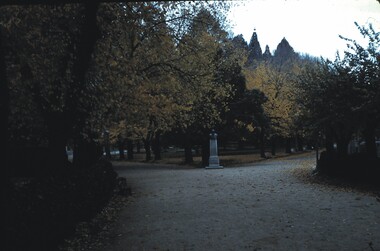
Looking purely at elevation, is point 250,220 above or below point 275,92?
below

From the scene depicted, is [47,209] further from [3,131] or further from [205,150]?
[205,150]

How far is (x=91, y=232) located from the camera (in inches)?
289

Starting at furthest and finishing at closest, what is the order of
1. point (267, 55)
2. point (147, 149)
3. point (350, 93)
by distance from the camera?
point (267, 55) → point (147, 149) → point (350, 93)

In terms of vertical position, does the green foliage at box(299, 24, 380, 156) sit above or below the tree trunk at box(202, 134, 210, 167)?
above

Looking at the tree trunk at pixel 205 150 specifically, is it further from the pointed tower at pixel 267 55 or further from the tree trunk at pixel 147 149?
the pointed tower at pixel 267 55

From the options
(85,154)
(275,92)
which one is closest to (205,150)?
(275,92)

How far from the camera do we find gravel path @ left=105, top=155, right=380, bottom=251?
6379mm

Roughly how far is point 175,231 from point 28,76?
199 inches

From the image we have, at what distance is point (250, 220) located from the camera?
8.15m

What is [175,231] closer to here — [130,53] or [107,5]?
[107,5]

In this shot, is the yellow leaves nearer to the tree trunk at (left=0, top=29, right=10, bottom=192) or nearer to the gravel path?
the gravel path

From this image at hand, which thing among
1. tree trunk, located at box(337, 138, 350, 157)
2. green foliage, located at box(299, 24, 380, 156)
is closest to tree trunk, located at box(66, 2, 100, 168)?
green foliage, located at box(299, 24, 380, 156)

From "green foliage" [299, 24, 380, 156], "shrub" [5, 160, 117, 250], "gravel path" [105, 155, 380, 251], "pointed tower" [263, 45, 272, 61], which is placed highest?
"pointed tower" [263, 45, 272, 61]

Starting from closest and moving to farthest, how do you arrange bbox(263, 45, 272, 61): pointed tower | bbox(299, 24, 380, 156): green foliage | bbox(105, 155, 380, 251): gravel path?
bbox(105, 155, 380, 251): gravel path → bbox(299, 24, 380, 156): green foliage → bbox(263, 45, 272, 61): pointed tower
